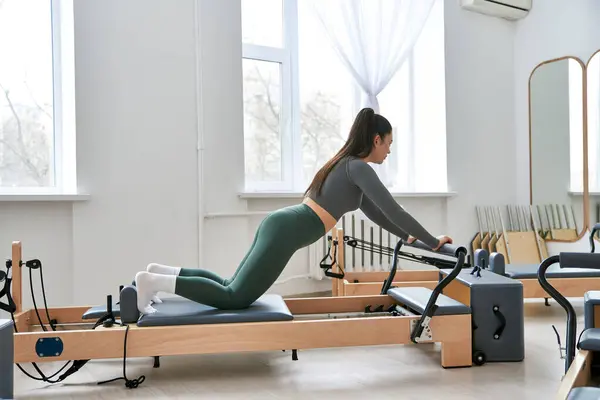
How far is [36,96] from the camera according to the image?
3879 millimetres

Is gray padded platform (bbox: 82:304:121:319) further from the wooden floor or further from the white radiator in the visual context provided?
the white radiator

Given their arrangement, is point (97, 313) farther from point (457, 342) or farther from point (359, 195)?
point (457, 342)

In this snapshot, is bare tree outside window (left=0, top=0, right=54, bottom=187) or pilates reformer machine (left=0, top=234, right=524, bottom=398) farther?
bare tree outside window (left=0, top=0, right=54, bottom=187)

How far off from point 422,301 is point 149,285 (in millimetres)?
1194

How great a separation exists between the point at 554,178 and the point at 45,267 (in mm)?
4426

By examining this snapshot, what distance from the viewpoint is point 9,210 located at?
11.7ft

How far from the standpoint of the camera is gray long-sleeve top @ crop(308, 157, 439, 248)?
2.50 metres

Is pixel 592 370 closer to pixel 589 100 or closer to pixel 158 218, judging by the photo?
pixel 158 218

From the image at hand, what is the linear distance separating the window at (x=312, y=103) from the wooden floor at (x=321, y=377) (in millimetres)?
2108

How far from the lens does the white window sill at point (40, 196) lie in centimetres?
354

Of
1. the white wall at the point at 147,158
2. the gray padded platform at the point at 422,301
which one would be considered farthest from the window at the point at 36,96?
the gray padded platform at the point at 422,301

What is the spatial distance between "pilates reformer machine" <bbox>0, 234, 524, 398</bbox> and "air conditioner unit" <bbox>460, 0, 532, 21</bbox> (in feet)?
11.6

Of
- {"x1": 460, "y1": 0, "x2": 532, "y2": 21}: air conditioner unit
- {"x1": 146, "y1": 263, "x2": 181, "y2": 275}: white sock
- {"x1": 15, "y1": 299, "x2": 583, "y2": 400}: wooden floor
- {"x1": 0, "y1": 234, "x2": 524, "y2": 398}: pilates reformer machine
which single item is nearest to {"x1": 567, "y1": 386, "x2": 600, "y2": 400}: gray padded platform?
{"x1": 15, "y1": 299, "x2": 583, "y2": 400}: wooden floor

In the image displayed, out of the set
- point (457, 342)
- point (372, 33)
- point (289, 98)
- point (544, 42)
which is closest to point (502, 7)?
point (544, 42)
